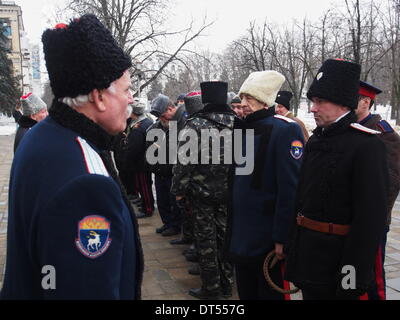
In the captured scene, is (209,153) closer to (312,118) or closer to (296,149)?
(296,149)

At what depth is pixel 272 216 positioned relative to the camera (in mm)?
2906

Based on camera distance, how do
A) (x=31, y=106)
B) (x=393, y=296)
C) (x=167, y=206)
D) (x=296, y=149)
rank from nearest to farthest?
(x=296, y=149), (x=393, y=296), (x=31, y=106), (x=167, y=206)

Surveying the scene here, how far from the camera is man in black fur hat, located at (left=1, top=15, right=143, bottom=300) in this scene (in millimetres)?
1156

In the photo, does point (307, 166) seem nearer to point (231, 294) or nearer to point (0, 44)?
point (231, 294)

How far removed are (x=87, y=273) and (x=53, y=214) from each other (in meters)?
0.20

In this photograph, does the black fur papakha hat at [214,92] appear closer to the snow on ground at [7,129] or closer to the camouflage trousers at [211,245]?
the camouflage trousers at [211,245]

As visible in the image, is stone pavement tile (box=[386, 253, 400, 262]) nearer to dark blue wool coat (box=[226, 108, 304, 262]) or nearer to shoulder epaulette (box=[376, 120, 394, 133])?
shoulder epaulette (box=[376, 120, 394, 133])

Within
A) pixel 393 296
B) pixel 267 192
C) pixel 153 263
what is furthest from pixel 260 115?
pixel 153 263

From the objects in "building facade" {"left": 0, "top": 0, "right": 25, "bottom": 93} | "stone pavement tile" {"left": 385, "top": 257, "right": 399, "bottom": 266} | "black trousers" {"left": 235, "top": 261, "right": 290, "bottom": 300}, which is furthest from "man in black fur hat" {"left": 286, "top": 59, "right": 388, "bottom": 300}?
"building facade" {"left": 0, "top": 0, "right": 25, "bottom": 93}

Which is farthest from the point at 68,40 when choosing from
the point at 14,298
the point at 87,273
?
the point at 14,298

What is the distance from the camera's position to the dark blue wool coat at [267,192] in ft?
9.25

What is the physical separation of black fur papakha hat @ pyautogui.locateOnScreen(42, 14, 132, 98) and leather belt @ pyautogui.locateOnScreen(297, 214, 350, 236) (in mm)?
1549

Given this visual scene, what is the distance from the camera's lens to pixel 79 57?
1.31m

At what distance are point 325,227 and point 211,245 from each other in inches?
73.5
